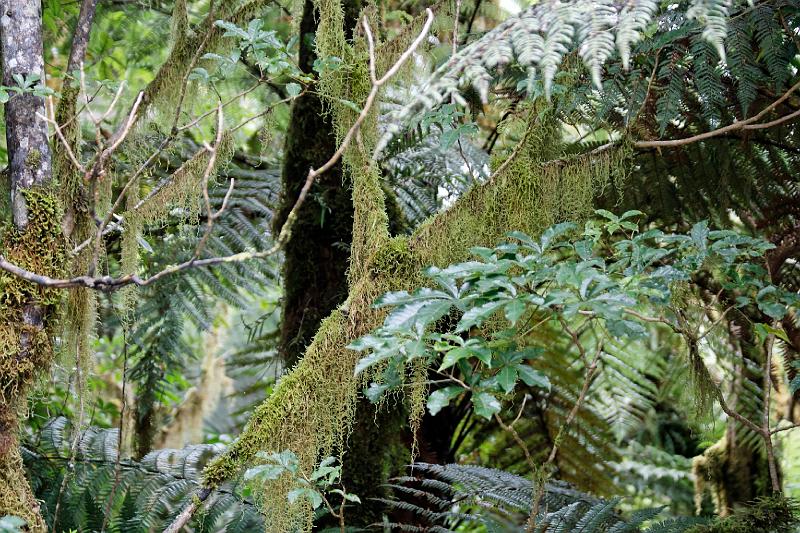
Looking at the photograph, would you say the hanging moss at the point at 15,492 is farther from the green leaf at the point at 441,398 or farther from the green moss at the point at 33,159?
the green leaf at the point at 441,398

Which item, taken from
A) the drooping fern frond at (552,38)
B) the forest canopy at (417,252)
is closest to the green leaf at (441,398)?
the forest canopy at (417,252)

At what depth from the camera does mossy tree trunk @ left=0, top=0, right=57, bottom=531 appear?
70.5 inches

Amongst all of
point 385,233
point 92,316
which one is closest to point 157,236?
point 92,316

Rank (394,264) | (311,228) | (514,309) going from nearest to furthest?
(514,309) → (394,264) → (311,228)

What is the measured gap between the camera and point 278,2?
3.34m

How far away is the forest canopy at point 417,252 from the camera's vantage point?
64.1 inches

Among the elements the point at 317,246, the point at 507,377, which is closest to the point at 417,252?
the point at 507,377

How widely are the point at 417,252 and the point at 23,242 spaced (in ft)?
3.27

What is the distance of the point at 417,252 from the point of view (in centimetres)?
197

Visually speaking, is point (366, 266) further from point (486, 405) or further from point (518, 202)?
point (486, 405)

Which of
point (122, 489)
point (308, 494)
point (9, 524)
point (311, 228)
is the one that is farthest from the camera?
point (122, 489)

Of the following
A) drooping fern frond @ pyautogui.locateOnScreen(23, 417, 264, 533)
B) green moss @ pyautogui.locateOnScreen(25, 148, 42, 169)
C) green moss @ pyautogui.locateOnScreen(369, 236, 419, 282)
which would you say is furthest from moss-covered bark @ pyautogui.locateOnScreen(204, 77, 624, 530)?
drooping fern frond @ pyautogui.locateOnScreen(23, 417, 264, 533)

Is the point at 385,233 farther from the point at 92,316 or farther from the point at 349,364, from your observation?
the point at 92,316

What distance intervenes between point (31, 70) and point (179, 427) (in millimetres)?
3849
